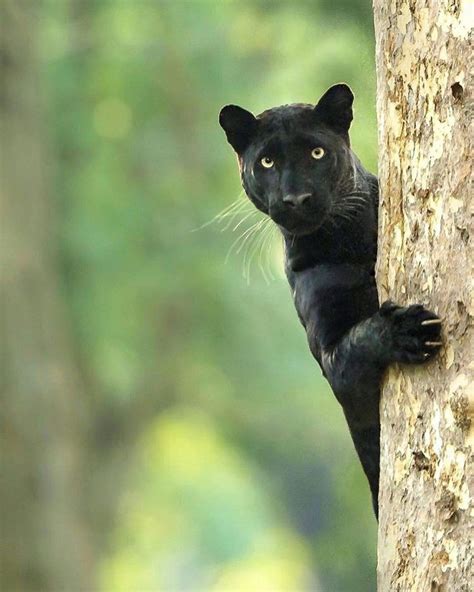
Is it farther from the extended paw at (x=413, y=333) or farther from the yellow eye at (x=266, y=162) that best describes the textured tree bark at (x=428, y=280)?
the yellow eye at (x=266, y=162)

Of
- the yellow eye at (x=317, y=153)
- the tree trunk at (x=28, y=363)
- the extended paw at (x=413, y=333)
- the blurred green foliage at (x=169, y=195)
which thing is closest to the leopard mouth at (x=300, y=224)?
the yellow eye at (x=317, y=153)

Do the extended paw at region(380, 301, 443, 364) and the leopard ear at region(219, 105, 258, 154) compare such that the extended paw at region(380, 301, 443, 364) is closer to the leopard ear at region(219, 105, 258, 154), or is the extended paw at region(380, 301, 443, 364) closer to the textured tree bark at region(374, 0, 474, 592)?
the textured tree bark at region(374, 0, 474, 592)

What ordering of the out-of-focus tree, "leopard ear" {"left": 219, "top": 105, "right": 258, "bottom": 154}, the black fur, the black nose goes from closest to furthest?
the black fur
the black nose
"leopard ear" {"left": 219, "top": 105, "right": 258, "bottom": 154}
the out-of-focus tree

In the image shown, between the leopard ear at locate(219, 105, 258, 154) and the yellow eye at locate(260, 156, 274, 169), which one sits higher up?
the leopard ear at locate(219, 105, 258, 154)

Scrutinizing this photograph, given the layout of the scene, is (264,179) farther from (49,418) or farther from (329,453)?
(329,453)

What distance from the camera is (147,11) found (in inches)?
637

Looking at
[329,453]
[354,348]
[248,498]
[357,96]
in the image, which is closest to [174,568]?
[248,498]

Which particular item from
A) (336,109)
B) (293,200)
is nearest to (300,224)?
(293,200)

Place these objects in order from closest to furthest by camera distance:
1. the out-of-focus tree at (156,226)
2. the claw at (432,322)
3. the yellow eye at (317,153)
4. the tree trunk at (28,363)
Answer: the claw at (432,322) < the yellow eye at (317,153) < the tree trunk at (28,363) < the out-of-focus tree at (156,226)

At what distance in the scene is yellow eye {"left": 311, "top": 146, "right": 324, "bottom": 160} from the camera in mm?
4922

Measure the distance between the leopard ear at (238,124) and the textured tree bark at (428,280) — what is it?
1.03 m

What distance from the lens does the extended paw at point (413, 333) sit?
153 inches

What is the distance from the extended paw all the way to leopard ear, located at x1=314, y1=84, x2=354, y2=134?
48.3 inches

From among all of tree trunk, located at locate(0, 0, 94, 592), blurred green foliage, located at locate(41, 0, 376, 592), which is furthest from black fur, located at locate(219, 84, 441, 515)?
tree trunk, located at locate(0, 0, 94, 592)
